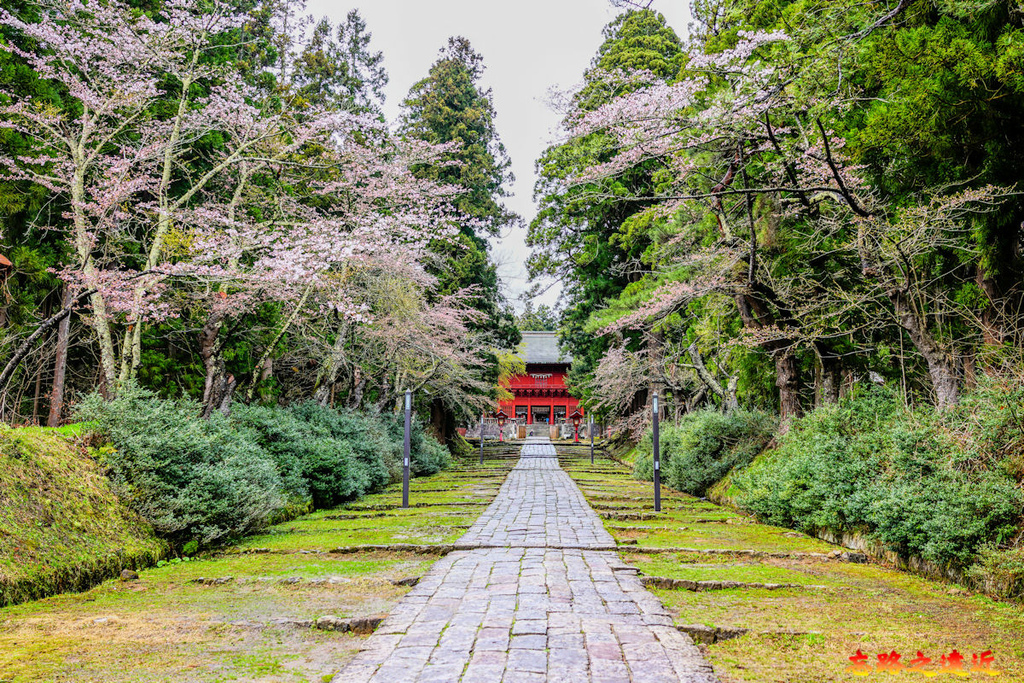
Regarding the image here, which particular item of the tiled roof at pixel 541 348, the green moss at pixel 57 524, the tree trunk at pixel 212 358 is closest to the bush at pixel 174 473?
the green moss at pixel 57 524

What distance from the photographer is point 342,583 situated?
15.7 ft

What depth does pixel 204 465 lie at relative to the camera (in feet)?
20.4

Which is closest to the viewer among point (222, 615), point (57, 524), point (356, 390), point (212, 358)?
point (222, 615)

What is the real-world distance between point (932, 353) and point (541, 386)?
3686cm

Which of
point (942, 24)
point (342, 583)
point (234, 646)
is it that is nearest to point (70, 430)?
point (342, 583)

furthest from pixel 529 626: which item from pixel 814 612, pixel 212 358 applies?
pixel 212 358

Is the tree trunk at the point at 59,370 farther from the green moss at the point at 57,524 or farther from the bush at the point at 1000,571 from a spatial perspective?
the bush at the point at 1000,571

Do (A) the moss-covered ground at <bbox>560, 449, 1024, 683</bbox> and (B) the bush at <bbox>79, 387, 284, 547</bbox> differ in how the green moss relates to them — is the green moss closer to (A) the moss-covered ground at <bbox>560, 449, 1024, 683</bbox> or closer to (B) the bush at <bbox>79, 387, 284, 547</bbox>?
(B) the bush at <bbox>79, 387, 284, 547</bbox>

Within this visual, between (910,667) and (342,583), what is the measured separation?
12.0ft

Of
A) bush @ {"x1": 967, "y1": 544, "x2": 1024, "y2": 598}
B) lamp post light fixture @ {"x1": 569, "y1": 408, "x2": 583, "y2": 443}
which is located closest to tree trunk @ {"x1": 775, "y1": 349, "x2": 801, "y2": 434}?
bush @ {"x1": 967, "y1": 544, "x2": 1024, "y2": 598}

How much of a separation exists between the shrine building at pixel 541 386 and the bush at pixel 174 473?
116 ft

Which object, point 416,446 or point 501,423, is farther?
point 501,423

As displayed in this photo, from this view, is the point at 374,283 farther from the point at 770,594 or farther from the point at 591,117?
the point at 770,594

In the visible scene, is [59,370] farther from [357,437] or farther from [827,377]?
[827,377]
